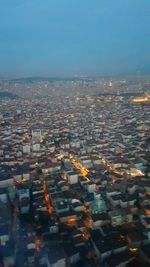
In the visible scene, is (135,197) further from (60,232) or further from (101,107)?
(101,107)

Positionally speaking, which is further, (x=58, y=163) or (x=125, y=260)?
(x=58, y=163)

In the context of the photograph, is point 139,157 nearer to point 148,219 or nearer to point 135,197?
point 135,197

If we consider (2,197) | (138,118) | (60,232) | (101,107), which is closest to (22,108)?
(101,107)

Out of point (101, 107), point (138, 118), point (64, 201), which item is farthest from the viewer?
point (101, 107)

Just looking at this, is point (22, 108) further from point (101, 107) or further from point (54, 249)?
point (54, 249)

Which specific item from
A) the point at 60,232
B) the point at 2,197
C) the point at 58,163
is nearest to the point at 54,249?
the point at 60,232

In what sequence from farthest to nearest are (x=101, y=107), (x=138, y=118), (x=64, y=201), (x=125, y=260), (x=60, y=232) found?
(x=101, y=107)
(x=138, y=118)
(x=64, y=201)
(x=60, y=232)
(x=125, y=260)

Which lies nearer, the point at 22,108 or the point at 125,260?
the point at 125,260

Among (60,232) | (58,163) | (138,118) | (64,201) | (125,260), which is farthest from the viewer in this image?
(138,118)

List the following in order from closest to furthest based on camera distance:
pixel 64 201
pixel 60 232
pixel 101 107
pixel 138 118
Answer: pixel 60 232, pixel 64 201, pixel 138 118, pixel 101 107
